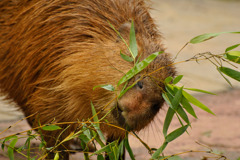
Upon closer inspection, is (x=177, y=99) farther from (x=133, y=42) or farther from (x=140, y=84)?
(x=133, y=42)

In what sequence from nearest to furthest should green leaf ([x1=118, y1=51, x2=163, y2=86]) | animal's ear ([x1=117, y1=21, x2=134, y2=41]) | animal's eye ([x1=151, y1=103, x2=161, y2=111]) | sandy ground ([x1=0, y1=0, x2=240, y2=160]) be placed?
1. green leaf ([x1=118, y1=51, x2=163, y2=86])
2. animal's eye ([x1=151, y1=103, x2=161, y2=111])
3. animal's ear ([x1=117, y1=21, x2=134, y2=41])
4. sandy ground ([x1=0, y1=0, x2=240, y2=160])

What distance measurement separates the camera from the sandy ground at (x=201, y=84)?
503 centimetres

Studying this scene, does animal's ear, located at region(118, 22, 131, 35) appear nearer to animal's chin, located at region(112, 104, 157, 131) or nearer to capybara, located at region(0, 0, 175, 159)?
capybara, located at region(0, 0, 175, 159)

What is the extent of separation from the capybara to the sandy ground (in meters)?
0.47

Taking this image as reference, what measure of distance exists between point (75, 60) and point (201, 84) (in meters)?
3.98

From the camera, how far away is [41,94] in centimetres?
355

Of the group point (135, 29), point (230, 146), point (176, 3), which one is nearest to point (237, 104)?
point (230, 146)

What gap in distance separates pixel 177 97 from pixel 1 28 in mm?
1824

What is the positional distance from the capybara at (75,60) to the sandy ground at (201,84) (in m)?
0.47

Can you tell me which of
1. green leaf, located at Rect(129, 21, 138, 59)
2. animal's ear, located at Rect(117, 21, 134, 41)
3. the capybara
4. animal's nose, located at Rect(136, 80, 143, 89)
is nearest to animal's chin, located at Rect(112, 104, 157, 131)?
the capybara

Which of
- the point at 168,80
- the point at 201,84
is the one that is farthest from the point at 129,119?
the point at 201,84

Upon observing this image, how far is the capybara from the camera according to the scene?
118 inches

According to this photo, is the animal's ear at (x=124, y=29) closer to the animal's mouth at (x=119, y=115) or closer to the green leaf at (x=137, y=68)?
the green leaf at (x=137, y=68)

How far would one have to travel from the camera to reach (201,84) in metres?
7.02
